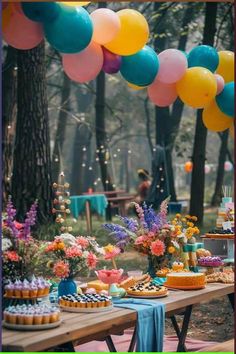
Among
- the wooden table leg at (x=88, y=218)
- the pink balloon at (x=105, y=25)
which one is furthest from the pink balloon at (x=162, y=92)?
the wooden table leg at (x=88, y=218)

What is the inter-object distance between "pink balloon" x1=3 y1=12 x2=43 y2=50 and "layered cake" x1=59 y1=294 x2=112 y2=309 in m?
1.76

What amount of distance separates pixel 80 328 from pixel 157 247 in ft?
6.44

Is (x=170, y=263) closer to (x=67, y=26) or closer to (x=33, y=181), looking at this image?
(x=67, y=26)

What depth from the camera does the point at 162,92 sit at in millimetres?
6656

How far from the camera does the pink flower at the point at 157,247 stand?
19.9 ft

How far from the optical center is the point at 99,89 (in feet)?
75.1

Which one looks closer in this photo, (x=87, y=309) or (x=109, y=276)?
(x=87, y=309)

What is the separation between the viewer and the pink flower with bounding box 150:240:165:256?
606 centimetres

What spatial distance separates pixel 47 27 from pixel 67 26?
0.47 ft

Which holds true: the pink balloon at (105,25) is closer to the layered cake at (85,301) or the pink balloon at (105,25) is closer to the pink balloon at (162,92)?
the pink balloon at (162,92)

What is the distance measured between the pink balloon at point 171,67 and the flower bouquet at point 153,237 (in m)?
1.02

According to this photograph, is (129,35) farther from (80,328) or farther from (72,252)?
(80,328)

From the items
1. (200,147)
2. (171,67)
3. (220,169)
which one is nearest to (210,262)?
(171,67)

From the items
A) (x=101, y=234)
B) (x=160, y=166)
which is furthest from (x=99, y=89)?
(x=101, y=234)
